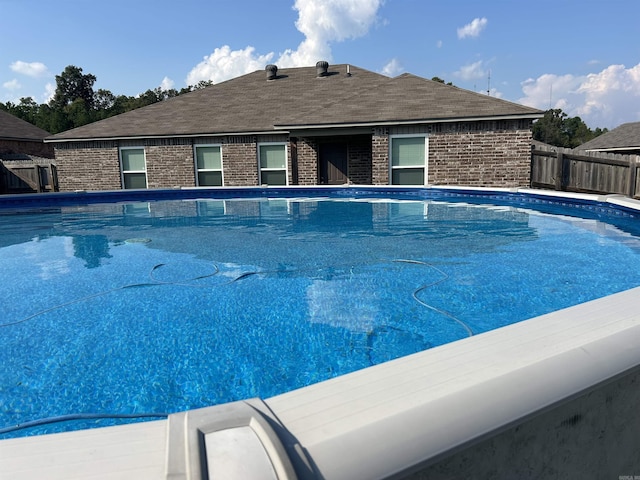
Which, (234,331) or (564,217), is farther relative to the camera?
(564,217)

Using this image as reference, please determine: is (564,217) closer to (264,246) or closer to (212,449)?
(264,246)

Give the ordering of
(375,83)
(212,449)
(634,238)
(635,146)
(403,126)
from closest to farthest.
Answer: (212,449)
(634,238)
(403,126)
(375,83)
(635,146)

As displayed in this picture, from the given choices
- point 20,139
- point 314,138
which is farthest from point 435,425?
point 20,139

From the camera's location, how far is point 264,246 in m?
7.68

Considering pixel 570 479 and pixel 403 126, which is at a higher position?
pixel 403 126

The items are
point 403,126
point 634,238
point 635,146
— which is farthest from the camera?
point 635,146

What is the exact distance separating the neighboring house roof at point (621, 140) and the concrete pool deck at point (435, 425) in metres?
31.3

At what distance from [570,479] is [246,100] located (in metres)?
21.3

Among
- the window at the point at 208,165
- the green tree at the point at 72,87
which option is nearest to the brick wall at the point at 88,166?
the window at the point at 208,165

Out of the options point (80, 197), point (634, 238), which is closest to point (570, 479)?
point (634, 238)

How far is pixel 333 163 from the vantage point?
18.6 metres

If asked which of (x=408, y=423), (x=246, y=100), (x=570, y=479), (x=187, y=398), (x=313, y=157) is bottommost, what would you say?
(x=187, y=398)

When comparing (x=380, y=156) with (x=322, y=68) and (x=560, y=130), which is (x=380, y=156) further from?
(x=560, y=130)

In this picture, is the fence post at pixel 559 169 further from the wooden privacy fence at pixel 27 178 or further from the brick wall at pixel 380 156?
the wooden privacy fence at pixel 27 178
